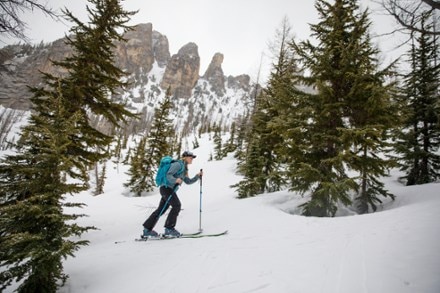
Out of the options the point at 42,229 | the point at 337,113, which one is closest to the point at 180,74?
the point at 337,113

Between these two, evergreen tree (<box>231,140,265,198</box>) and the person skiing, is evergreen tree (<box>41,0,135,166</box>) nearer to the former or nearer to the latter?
the person skiing

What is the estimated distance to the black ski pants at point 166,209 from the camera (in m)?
6.25

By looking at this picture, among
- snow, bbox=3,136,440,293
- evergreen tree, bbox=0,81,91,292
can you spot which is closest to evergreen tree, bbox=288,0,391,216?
snow, bbox=3,136,440,293

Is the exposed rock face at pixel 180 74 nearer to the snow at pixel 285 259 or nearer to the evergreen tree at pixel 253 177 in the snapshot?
the evergreen tree at pixel 253 177

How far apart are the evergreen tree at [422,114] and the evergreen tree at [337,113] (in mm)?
6919

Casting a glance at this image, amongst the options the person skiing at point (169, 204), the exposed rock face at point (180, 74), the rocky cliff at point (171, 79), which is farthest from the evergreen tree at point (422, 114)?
the exposed rock face at point (180, 74)

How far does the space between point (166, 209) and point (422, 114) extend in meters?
14.8

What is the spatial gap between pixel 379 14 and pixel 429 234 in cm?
642

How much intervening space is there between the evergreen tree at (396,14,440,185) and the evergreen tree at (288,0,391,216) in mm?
6919

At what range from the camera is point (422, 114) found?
42.1ft

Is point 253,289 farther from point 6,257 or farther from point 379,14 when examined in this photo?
point 379,14

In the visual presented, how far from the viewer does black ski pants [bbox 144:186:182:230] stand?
20.5ft

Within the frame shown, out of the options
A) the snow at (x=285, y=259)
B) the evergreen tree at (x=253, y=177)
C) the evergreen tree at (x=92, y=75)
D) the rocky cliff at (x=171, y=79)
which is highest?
the rocky cliff at (x=171, y=79)

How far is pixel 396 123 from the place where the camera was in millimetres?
7215
